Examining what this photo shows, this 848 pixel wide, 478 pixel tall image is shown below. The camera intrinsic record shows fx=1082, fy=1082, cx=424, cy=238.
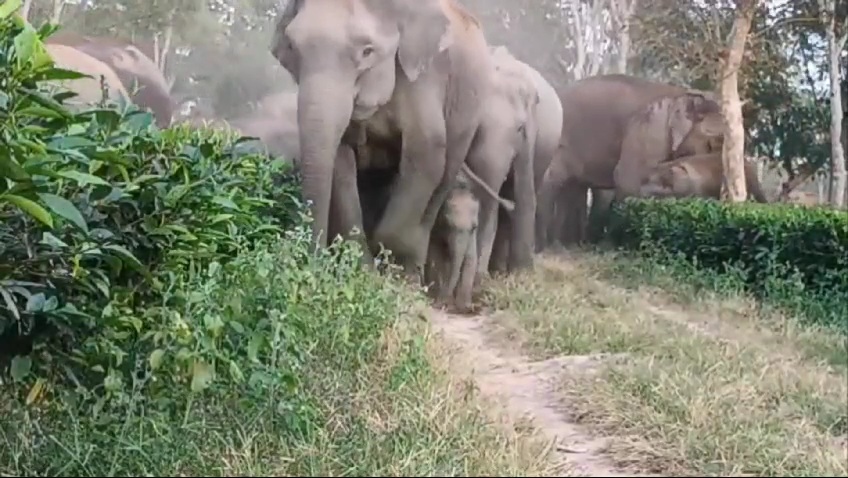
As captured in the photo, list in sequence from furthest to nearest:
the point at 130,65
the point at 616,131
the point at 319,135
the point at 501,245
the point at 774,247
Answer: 1. the point at 616,131
2. the point at 130,65
3. the point at 501,245
4. the point at 319,135
5. the point at 774,247

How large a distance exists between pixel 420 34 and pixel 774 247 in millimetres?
1531

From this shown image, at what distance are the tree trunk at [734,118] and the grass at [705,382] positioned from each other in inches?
78.7

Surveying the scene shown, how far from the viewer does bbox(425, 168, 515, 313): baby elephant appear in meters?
4.17

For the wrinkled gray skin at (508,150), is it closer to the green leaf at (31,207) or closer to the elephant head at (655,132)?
the elephant head at (655,132)

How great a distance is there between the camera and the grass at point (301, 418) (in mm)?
1525

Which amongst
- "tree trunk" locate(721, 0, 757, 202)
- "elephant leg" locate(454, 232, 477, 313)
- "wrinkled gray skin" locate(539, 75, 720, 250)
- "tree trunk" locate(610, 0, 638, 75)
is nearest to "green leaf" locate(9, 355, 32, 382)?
"elephant leg" locate(454, 232, 477, 313)

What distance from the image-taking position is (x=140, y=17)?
6.58 m

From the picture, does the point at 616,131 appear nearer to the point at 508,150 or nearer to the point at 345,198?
the point at 508,150

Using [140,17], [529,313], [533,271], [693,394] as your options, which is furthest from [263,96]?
[693,394]

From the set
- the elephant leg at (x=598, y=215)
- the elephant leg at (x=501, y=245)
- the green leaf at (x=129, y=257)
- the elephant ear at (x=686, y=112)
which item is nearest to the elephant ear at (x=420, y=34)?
the elephant leg at (x=501, y=245)

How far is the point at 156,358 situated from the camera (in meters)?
1.90

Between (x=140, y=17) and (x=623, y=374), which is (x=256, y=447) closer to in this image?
(x=623, y=374)

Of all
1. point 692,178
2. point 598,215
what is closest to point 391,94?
point 692,178

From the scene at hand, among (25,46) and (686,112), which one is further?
(686,112)
